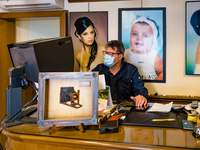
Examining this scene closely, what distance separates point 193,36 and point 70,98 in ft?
7.44

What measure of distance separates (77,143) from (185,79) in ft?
7.54

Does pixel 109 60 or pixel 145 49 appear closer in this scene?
pixel 109 60

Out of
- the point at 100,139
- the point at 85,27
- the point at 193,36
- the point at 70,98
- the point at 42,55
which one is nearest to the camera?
the point at 100,139

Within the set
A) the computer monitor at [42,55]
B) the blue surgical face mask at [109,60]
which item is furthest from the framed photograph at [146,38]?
the computer monitor at [42,55]

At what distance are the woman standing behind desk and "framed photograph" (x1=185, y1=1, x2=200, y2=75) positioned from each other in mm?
1226

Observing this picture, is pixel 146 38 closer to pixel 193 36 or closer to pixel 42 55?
pixel 193 36

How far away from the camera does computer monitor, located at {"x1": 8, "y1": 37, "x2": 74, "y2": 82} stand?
1.36 meters

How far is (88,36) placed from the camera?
3.10 metres

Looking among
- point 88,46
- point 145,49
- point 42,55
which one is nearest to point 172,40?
point 145,49

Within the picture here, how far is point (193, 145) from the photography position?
96 centimetres

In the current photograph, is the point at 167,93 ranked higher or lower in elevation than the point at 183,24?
lower

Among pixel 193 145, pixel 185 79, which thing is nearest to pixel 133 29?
pixel 185 79

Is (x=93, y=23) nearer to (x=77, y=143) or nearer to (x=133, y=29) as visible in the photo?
(x=133, y=29)

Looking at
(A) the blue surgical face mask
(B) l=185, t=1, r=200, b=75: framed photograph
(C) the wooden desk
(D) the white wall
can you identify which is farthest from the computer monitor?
(B) l=185, t=1, r=200, b=75: framed photograph
